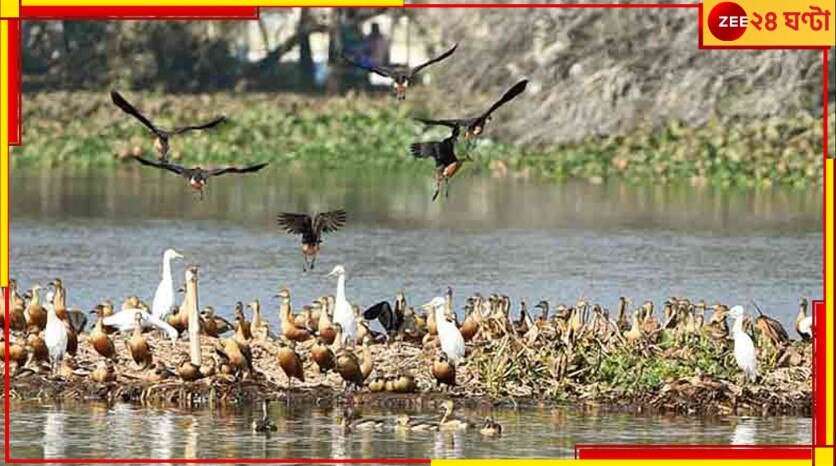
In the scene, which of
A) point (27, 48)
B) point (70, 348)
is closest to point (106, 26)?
point (27, 48)

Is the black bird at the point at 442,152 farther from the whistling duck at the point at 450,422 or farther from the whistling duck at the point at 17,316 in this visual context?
the whistling duck at the point at 17,316

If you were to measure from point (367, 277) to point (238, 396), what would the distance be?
21.4 feet

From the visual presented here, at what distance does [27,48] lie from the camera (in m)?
40.5

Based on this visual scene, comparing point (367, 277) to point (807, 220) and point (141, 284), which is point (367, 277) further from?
point (807, 220)

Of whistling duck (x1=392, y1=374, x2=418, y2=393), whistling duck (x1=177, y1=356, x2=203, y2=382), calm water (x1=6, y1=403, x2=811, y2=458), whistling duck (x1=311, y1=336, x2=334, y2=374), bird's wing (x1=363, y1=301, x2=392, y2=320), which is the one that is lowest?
calm water (x1=6, y1=403, x2=811, y2=458)

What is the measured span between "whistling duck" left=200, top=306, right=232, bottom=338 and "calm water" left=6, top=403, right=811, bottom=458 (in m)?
1.63

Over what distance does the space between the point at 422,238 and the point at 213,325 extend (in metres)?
8.63

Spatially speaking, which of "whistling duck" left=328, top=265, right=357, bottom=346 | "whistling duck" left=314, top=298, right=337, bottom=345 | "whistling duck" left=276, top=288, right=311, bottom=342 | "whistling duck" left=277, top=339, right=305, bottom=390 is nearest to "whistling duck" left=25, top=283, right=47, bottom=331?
"whistling duck" left=276, top=288, right=311, bottom=342

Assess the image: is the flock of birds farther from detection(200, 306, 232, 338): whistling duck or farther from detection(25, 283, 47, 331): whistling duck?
detection(25, 283, 47, 331): whistling duck

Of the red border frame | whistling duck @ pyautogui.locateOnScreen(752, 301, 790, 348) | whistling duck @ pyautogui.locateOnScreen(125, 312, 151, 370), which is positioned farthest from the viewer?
whistling duck @ pyautogui.locateOnScreen(752, 301, 790, 348)

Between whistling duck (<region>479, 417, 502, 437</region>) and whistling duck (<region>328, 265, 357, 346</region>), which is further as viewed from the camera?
whistling duck (<region>328, 265, 357, 346</region>)

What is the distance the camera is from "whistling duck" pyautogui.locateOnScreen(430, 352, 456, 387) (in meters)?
13.4

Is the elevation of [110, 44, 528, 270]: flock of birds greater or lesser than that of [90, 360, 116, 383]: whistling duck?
greater

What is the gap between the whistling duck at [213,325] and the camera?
14.8m
